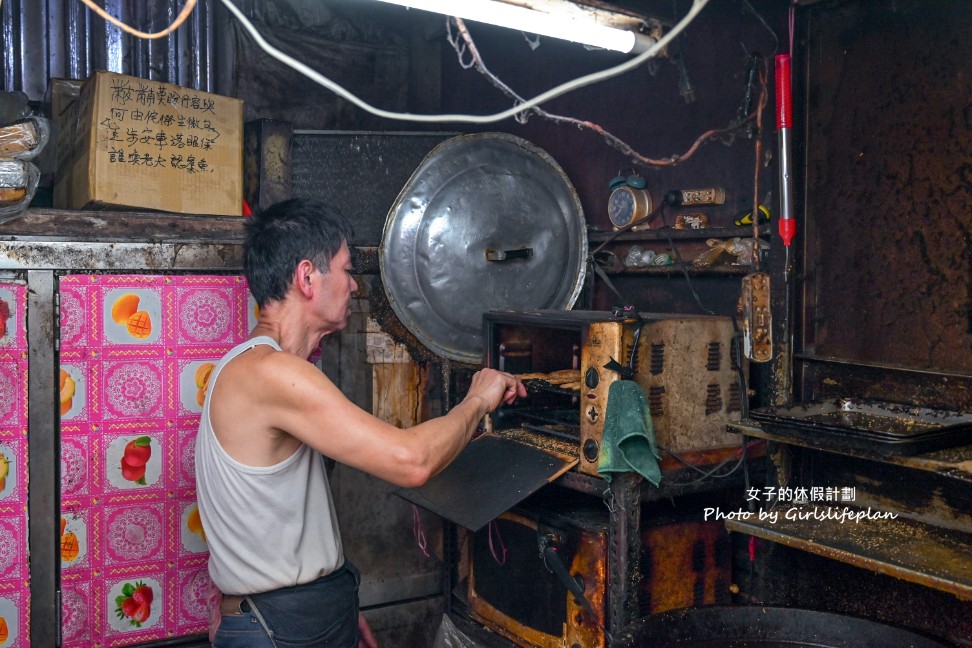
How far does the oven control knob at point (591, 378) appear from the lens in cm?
250

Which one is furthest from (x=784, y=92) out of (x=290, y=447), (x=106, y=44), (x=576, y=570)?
(x=106, y=44)

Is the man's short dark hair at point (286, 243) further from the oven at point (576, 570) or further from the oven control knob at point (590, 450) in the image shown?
the oven at point (576, 570)

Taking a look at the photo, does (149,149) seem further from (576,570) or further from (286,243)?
(576,570)

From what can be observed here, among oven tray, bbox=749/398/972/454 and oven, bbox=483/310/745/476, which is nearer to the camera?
oven tray, bbox=749/398/972/454

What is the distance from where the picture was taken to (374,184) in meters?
3.76

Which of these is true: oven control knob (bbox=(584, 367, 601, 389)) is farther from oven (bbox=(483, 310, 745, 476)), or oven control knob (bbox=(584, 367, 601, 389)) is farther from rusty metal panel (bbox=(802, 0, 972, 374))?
rusty metal panel (bbox=(802, 0, 972, 374))

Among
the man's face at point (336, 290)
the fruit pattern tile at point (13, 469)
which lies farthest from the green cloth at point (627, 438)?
the fruit pattern tile at point (13, 469)

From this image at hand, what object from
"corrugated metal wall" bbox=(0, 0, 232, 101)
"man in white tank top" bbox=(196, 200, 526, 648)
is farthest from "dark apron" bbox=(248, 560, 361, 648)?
"corrugated metal wall" bbox=(0, 0, 232, 101)

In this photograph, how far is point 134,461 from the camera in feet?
10.5

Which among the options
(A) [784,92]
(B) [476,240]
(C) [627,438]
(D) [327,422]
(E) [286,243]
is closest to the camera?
(D) [327,422]

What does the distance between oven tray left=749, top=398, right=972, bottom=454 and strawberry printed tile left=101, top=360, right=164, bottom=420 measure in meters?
2.20

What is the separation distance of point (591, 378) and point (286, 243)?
970 millimetres

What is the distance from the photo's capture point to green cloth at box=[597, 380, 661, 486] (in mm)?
2387

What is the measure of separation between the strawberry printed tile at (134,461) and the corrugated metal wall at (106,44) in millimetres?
1727
